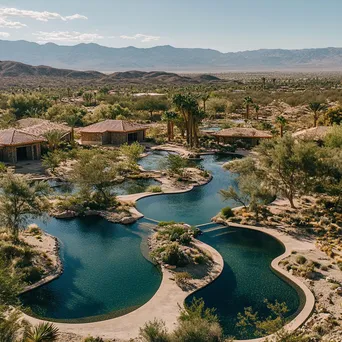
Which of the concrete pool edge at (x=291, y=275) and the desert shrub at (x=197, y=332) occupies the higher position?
the desert shrub at (x=197, y=332)

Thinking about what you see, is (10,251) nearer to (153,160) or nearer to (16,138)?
(16,138)

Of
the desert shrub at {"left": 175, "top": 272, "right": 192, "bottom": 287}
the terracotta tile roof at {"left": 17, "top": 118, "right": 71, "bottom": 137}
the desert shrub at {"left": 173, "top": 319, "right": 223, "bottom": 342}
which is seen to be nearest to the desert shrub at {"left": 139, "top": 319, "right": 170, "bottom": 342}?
the desert shrub at {"left": 173, "top": 319, "right": 223, "bottom": 342}

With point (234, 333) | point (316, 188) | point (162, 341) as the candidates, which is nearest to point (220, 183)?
point (316, 188)

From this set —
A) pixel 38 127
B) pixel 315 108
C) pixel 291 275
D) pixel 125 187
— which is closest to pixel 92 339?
pixel 291 275

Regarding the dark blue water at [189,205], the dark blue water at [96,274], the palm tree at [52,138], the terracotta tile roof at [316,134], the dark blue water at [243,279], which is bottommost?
the dark blue water at [96,274]

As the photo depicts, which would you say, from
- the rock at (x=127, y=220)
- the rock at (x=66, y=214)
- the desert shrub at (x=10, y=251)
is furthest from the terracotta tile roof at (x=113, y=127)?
the desert shrub at (x=10, y=251)

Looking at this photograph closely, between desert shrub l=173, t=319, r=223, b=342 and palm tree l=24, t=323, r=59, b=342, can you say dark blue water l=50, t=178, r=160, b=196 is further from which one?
desert shrub l=173, t=319, r=223, b=342

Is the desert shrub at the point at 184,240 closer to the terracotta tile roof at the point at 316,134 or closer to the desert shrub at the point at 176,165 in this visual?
the desert shrub at the point at 176,165

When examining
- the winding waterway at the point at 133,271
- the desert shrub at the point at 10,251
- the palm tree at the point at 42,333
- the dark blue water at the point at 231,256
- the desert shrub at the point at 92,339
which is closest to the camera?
the palm tree at the point at 42,333
